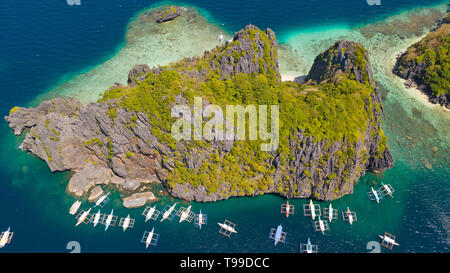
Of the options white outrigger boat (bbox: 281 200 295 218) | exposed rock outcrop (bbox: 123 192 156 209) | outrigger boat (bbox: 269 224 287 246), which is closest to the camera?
outrigger boat (bbox: 269 224 287 246)

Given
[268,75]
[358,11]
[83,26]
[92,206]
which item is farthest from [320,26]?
[92,206]

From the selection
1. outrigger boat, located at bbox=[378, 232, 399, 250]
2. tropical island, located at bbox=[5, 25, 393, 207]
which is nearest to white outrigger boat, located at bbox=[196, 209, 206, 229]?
tropical island, located at bbox=[5, 25, 393, 207]

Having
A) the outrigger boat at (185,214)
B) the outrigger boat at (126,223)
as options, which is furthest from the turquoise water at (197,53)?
the outrigger boat at (185,214)

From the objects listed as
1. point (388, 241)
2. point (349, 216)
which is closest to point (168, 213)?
point (349, 216)

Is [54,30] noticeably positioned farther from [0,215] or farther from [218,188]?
[218,188]

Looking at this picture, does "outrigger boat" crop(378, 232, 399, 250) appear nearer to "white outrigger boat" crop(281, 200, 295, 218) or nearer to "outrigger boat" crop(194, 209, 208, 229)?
"white outrigger boat" crop(281, 200, 295, 218)

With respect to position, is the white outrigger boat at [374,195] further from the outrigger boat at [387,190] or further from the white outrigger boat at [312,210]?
the white outrigger boat at [312,210]

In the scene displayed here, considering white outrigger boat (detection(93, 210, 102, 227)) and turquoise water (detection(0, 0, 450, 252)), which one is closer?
turquoise water (detection(0, 0, 450, 252))
